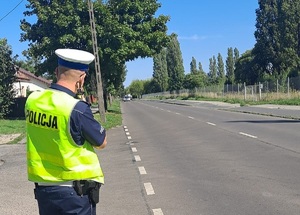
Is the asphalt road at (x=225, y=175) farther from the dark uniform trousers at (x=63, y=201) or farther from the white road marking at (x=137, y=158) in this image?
the dark uniform trousers at (x=63, y=201)

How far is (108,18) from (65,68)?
28.6 m

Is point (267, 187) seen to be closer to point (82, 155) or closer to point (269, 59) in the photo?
point (82, 155)

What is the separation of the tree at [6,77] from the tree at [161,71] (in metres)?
82.2

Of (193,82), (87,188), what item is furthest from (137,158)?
(193,82)

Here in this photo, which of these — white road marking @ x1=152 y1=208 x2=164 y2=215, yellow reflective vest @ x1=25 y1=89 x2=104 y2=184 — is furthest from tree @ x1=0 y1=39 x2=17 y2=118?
yellow reflective vest @ x1=25 y1=89 x2=104 y2=184

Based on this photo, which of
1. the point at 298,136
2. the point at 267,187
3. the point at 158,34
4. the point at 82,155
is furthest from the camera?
the point at 158,34

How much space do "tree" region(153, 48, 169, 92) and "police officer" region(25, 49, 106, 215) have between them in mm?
109833

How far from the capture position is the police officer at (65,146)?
2768 millimetres

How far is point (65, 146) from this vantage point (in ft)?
9.11

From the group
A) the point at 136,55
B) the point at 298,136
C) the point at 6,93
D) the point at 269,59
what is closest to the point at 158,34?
the point at 136,55

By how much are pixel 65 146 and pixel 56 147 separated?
6cm

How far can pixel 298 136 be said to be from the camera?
526 inches

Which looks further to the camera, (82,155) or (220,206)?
(220,206)

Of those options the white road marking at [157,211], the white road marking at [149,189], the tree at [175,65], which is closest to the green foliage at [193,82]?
the tree at [175,65]
